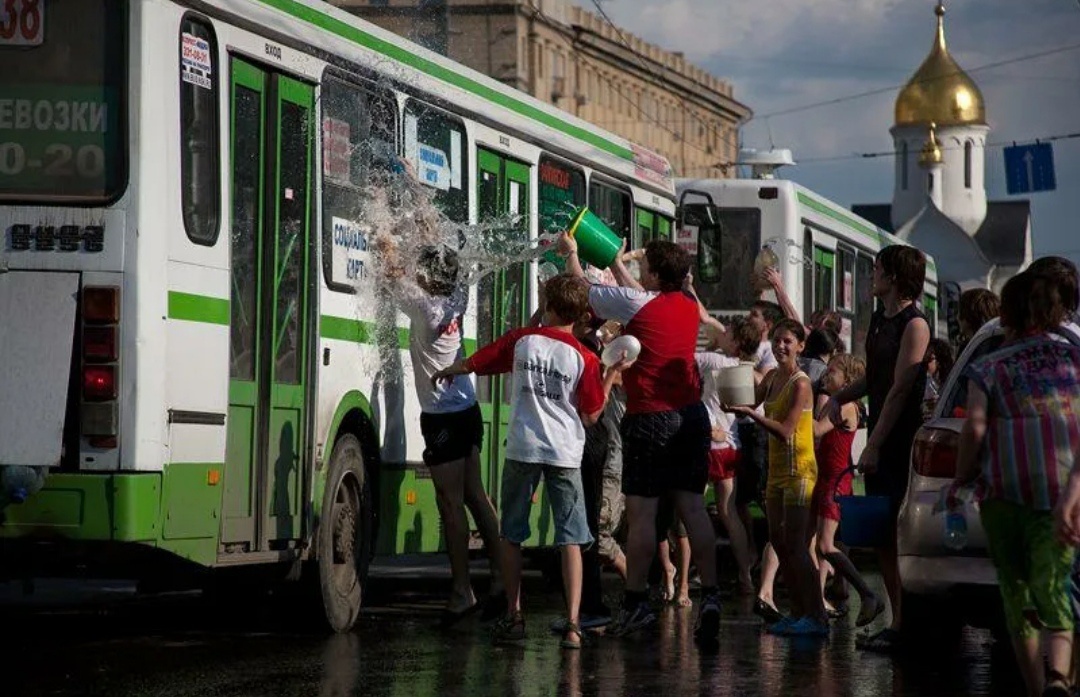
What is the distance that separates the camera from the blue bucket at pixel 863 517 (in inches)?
474

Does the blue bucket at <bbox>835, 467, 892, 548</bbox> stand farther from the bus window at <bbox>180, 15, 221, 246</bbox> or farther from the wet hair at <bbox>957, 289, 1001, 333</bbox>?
the bus window at <bbox>180, 15, 221, 246</bbox>

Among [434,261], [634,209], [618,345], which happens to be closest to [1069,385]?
[618,345]

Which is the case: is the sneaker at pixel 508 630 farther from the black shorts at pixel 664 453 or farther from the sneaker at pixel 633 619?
the black shorts at pixel 664 453

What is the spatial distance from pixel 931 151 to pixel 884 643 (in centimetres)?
10866

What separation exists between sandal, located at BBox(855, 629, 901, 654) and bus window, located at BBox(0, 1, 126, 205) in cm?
445

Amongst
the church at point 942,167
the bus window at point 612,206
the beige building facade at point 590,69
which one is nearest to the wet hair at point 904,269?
the bus window at point 612,206

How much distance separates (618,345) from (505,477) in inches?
34.2

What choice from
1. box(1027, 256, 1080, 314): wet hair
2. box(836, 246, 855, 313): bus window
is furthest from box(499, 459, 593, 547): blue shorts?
box(836, 246, 855, 313): bus window

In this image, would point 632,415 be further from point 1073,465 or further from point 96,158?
point 1073,465

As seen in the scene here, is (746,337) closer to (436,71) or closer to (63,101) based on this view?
(436,71)

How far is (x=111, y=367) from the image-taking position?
10203mm

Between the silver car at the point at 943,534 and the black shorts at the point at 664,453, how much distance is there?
166 cm

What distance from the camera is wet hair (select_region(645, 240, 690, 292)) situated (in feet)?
41.8

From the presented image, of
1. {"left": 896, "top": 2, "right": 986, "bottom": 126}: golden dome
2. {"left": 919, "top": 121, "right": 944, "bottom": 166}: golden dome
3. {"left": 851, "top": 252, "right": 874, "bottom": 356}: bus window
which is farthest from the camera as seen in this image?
{"left": 896, "top": 2, "right": 986, "bottom": 126}: golden dome
